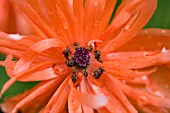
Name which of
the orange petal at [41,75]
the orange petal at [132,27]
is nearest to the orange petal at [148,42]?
the orange petal at [132,27]

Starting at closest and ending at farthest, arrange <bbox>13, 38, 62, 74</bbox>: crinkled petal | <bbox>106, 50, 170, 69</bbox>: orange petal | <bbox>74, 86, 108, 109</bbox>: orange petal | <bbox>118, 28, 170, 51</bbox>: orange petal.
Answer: <bbox>74, 86, 108, 109</bbox>: orange petal < <bbox>13, 38, 62, 74</bbox>: crinkled petal < <bbox>106, 50, 170, 69</bbox>: orange petal < <bbox>118, 28, 170, 51</bbox>: orange petal

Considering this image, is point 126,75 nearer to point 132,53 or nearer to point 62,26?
point 132,53

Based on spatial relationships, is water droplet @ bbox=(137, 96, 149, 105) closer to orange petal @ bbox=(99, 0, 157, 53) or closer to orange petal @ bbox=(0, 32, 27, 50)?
orange petal @ bbox=(99, 0, 157, 53)

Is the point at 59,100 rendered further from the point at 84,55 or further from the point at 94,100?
the point at 94,100

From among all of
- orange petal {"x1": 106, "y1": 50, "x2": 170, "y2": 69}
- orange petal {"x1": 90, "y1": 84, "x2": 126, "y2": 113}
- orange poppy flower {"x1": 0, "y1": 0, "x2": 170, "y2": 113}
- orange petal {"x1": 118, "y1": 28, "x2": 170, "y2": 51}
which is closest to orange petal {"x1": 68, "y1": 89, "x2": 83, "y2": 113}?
orange poppy flower {"x1": 0, "y1": 0, "x2": 170, "y2": 113}

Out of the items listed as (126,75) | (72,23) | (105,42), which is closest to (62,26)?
(72,23)

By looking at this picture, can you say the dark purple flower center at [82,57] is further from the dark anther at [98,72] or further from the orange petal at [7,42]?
the orange petal at [7,42]

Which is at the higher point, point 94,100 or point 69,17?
point 69,17

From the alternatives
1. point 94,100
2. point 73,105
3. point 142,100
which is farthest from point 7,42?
point 142,100
